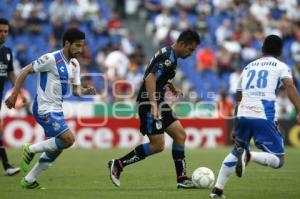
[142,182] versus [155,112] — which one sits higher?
[155,112]

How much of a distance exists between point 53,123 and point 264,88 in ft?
10.7

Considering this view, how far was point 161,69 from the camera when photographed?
1189cm

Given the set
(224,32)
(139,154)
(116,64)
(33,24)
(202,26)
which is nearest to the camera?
(139,154)

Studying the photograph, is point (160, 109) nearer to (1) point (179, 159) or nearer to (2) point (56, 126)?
(1) point (179, 159)

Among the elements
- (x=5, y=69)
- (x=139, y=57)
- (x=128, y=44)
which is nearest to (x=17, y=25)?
(x=128, y=44)

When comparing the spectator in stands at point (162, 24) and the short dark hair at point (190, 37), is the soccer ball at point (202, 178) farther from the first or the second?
the spectator in stands at point (162, 24)

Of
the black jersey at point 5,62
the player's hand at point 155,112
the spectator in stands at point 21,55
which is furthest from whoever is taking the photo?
the spectator in stands at point 21,55

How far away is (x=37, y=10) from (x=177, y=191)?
16.9 meters

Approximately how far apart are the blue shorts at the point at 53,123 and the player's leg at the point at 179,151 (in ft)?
5.70

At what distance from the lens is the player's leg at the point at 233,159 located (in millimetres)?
10445

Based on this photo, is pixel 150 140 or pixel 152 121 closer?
pixel 152 121

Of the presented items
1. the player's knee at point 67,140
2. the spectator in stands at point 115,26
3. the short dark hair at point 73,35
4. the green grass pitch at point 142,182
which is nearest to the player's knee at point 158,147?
the green grass pitch at point 142,182

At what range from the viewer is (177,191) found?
11633 millimetres

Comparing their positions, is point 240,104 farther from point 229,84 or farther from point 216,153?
point 229,84
